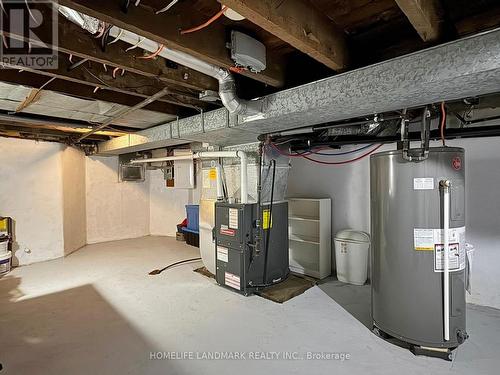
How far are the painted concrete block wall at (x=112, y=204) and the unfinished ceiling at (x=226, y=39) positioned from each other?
11.3 ft

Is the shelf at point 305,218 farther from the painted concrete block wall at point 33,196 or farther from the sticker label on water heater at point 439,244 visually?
the painted concrete block wall at point 33,196

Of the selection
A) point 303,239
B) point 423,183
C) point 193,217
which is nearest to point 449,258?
point 423,183

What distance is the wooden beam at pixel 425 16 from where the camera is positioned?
118 cm

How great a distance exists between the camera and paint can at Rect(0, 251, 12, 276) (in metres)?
3.88

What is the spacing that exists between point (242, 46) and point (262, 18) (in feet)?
1.60

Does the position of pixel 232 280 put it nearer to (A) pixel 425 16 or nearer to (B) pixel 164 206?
(A) pixel 425 16

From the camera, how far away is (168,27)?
144 centimetres

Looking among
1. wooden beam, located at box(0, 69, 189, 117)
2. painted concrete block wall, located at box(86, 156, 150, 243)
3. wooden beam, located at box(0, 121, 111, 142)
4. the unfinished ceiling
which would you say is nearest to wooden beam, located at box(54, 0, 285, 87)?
the unfinished ceiling

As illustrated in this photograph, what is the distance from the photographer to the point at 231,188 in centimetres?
347

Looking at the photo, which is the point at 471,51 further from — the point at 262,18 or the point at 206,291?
the point at 206,291

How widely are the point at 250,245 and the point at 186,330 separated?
107cm

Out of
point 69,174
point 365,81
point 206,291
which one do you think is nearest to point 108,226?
point 69,174

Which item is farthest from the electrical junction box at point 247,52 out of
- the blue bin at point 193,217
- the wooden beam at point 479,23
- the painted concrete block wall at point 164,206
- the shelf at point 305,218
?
the painted concrete block wall at point 164,206

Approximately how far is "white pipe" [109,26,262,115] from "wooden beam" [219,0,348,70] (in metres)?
0.58
